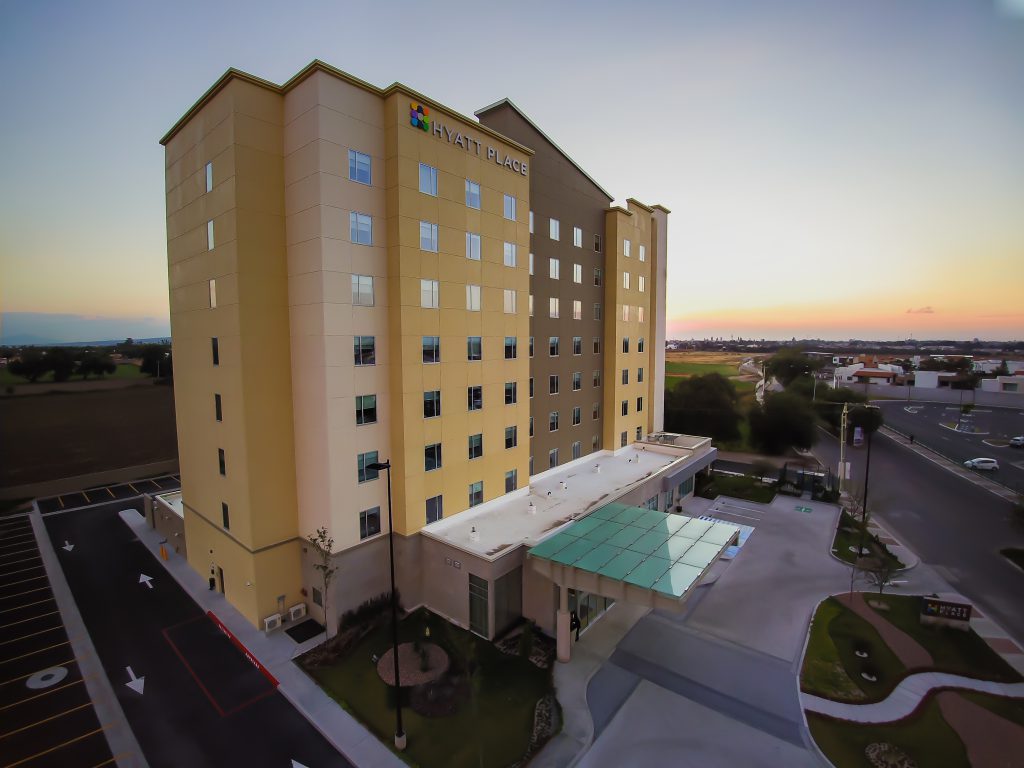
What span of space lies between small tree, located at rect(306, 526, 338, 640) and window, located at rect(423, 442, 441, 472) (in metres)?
5.35

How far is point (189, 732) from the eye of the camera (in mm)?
16625

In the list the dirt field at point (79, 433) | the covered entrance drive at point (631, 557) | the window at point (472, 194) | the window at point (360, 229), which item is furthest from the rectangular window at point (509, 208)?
the dirt field at point (79, 433)

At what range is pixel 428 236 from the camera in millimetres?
22875

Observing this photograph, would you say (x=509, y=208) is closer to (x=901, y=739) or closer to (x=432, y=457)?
(x=432, y=457)

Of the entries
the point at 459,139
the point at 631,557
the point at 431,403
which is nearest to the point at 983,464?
the point at 631,557

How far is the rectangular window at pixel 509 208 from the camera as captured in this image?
2681cm

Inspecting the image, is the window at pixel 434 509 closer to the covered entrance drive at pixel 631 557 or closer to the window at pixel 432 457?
the window at pixel 432 457

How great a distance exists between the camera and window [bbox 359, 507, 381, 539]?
22.5 meters

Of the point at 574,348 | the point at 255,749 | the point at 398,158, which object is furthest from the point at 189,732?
the point at 574,348

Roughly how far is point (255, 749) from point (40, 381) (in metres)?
61.1

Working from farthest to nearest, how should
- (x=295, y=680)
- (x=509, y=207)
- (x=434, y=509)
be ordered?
(x=509, y=207)
(x=434, y=509)
(x=295, y=680)

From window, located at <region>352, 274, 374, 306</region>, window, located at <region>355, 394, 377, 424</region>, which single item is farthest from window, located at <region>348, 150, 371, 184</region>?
window, located at <region>355, 394, 377, 424</region>

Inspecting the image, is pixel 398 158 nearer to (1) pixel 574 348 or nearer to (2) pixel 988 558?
(1) pixel 574 348

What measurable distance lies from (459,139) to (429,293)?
26.7 ft
